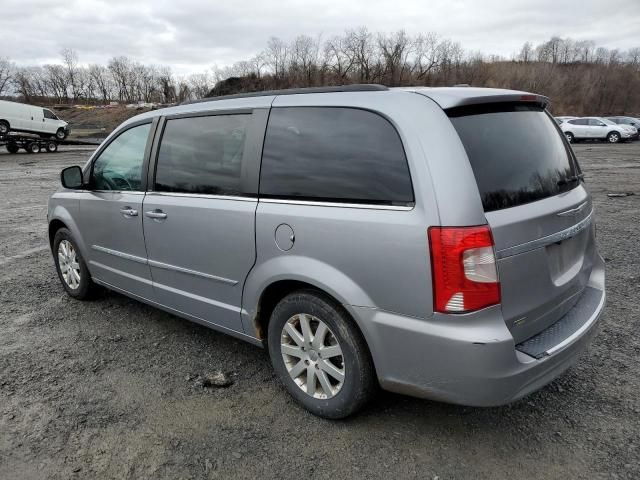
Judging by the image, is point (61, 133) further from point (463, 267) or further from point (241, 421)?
point (463, 267)

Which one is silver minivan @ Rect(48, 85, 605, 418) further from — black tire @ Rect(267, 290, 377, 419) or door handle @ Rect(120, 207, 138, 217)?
door handle @ Rect(120, 207, 138, 217)

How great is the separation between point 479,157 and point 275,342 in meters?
1.53

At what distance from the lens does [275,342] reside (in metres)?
2.94

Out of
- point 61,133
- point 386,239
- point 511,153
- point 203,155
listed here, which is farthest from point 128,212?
point 61,133

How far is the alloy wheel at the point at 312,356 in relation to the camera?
2658mm

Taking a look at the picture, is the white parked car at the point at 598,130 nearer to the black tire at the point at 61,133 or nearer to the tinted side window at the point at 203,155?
the black tire at the point at 61,133

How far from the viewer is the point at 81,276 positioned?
458cm

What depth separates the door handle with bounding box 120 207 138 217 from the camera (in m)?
3.67

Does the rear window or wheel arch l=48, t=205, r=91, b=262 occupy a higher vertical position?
the rear window

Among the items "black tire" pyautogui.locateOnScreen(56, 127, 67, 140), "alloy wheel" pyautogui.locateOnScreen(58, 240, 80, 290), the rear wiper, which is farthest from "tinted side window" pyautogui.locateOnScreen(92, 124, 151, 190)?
"black tire" pyautogui.locateOnScreen(56, 127, 67, 140)

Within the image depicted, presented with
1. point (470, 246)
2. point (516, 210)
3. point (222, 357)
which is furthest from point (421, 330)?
point (222, 357)

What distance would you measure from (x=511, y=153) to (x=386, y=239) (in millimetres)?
802

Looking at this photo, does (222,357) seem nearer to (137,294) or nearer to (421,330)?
(137,294)

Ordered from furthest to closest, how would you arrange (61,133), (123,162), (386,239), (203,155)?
(61,133)
(123,162)
(203,155)
(386,239)
